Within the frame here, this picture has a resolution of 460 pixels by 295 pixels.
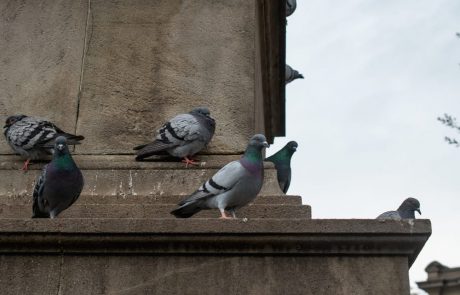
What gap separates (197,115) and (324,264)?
163cm

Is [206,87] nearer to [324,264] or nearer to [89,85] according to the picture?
[89,85]

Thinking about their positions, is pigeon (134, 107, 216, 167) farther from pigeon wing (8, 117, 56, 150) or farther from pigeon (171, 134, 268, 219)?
pigeon (171, 134, 268, 219)

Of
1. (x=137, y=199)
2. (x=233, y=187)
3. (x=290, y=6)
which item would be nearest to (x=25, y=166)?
(x=137, y=199)

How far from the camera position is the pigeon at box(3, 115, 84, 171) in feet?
19.9

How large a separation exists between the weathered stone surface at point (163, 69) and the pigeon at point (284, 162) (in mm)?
813

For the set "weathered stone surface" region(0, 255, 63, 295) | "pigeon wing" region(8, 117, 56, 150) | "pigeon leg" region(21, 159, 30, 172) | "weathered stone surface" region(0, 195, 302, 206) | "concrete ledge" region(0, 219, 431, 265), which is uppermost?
"pigeon wing" region(8, 117, 56, 150)

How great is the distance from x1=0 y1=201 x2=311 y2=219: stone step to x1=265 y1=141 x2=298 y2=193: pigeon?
147 centimetres

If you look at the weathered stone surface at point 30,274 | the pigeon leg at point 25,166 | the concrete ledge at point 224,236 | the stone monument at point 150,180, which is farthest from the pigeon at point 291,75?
the weathered stone surface at point 30,274

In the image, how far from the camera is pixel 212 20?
6.97 metres

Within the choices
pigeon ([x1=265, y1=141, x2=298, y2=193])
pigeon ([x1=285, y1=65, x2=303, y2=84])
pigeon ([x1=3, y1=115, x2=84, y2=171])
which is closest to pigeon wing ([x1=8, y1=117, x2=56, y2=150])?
pigeon ([x1=3, y1=115, x2=84, y2=171])

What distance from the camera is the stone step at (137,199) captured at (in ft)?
19.2

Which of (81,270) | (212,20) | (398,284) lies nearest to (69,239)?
(81,270)

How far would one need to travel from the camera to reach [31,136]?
6.07 metres

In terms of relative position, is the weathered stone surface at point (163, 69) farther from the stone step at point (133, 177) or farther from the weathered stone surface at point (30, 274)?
the weathered stone surface at point (30, 274)
